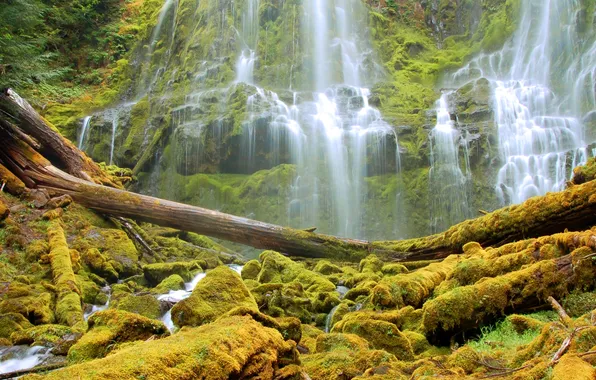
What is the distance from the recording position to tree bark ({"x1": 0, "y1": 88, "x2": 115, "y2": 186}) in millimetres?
11992

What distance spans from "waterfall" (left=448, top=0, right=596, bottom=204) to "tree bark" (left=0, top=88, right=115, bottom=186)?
54.1ft

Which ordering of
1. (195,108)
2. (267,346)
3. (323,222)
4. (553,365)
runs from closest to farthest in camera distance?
(553,365) → (267,346) → (323,222) → (195,108)

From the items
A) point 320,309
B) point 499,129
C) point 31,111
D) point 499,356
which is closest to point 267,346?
point 499,356

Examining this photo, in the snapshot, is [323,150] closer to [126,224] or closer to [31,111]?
[126,224]

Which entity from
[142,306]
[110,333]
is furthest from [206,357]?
[142,306]

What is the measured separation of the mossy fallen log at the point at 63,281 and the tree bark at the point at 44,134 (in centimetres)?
279

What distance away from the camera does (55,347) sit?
588cm

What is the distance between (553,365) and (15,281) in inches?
332

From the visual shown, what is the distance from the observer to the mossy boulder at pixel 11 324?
6.37 m

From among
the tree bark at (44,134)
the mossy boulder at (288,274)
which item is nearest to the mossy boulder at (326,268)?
the mossy boulder at (288,274)

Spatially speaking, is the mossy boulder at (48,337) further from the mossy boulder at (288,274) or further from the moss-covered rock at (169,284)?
the mossy boulder at (288,274)

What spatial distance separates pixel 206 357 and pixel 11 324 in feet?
15.2

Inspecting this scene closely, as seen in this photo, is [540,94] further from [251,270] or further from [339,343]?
[339,343]

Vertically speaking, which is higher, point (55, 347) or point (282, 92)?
point (282, 92)
